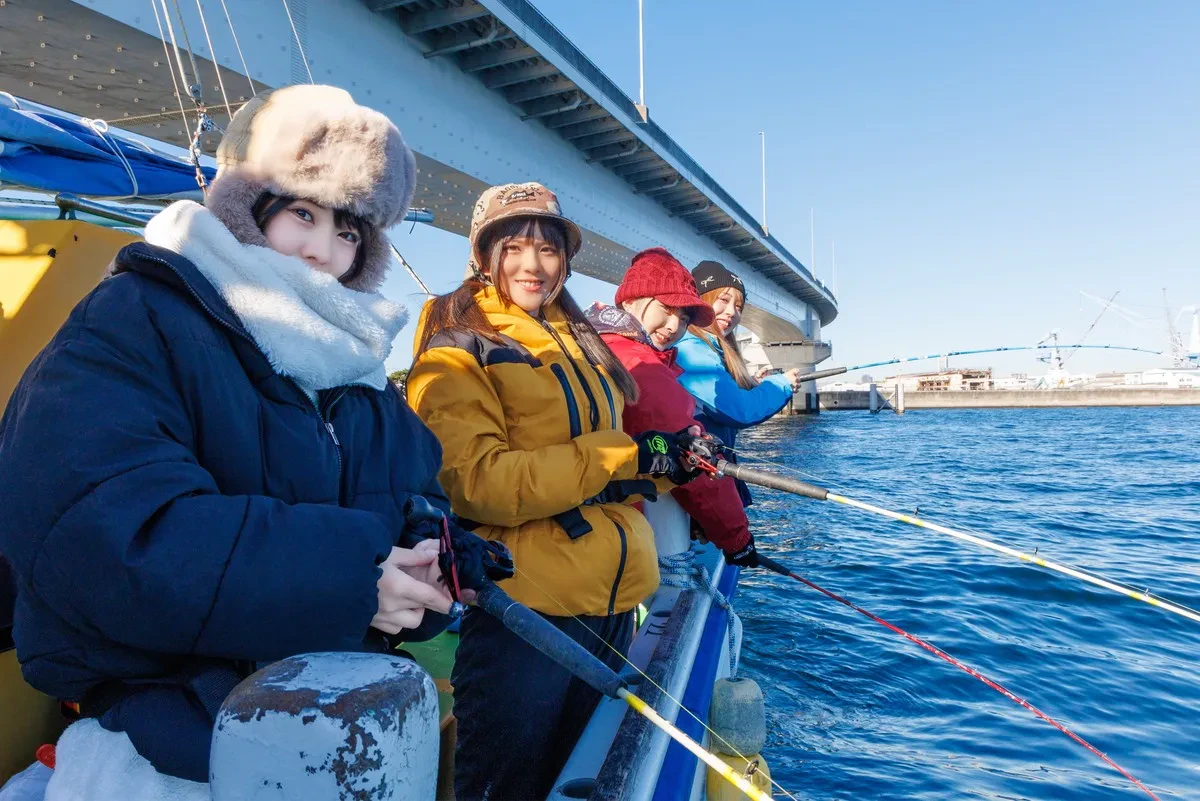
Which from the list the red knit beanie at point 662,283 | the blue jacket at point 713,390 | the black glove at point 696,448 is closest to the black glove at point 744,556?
the blue jacket at point 713,390

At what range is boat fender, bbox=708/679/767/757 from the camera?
308cm

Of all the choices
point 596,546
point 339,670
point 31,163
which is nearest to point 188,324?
point 339,670

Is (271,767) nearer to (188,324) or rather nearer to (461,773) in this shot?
(188,324)

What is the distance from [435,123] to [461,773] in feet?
35.1

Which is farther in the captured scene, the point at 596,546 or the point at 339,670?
the point at 596,546

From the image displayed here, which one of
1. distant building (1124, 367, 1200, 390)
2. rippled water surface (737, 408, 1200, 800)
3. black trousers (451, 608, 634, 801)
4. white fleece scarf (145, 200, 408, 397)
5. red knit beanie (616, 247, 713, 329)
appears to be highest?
distant building (1124, 367, 1200, 390)

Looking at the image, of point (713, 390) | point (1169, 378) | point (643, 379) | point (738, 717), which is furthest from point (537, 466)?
point (1169, 378)

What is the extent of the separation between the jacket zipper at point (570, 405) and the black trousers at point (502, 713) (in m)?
0.70

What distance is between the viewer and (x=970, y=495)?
616 inches

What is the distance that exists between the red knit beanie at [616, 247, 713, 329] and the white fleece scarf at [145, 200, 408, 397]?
9.44 feet

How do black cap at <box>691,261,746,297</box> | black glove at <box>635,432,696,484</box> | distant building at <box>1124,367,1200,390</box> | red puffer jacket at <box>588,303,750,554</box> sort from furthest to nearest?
1. distant building at <box>1124,367,1200,390</box>
2. black cap at <box>691,261,746,297</box>
3. red puffer jacket at <box>588,303,750,554</box>
4. black glove at <box>635,432,696,484</box>

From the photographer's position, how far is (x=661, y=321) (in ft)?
14.0

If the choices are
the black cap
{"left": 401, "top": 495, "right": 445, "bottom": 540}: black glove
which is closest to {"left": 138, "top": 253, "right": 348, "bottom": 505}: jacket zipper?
{"left": 401, "top": 495, "right": 445, "bottom": 540}: black glove

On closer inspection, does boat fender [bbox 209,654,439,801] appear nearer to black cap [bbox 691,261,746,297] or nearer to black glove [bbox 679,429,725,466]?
black glove [bbox 679,429,725,466]
